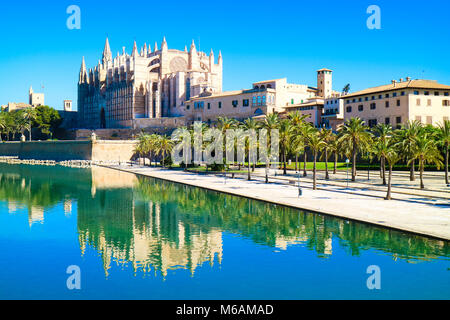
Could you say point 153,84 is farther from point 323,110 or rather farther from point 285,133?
point 285,133

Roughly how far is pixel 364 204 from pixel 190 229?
12.4 meters

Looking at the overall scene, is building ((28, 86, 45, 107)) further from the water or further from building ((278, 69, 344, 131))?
the water

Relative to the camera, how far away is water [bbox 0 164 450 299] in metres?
15.3

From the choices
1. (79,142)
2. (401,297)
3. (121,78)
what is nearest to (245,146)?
(401,297)

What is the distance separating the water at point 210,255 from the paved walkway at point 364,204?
3.16 feet

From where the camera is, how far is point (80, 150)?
323 ft

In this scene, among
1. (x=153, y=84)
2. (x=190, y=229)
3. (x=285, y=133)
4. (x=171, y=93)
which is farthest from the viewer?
(x=153, y=84)

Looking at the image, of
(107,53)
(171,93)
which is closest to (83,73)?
(107,53)

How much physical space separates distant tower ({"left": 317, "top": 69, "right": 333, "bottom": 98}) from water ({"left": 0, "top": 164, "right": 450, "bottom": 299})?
7679cm

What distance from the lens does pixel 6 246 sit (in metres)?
21.4

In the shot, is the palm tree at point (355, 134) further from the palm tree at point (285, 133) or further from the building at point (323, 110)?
the building at point (323, 110)

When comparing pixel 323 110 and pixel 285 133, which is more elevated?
pixel 323 110

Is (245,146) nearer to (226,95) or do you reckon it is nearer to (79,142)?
(226,95)

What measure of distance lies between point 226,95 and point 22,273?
76.3m
